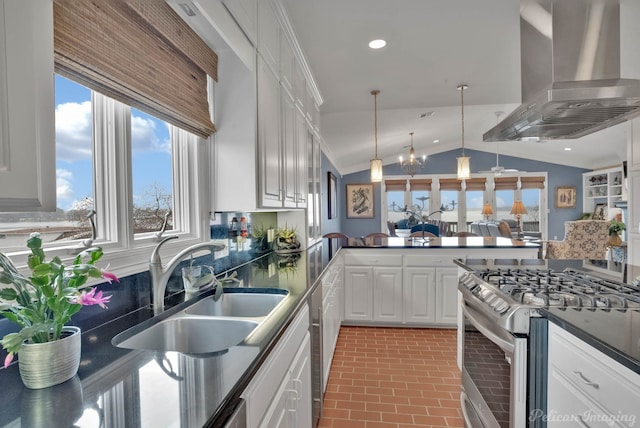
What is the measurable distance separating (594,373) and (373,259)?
99.1 inches

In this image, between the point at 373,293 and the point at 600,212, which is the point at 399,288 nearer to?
the point at 373,293

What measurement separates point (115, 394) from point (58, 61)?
0.86 metres

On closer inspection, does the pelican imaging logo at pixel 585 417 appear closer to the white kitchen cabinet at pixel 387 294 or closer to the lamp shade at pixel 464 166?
the white kitchen cabinet at pixel 387 294

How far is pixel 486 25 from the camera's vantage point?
2285 mm

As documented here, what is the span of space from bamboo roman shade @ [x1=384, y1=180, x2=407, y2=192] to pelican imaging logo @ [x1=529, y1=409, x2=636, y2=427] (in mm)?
8173

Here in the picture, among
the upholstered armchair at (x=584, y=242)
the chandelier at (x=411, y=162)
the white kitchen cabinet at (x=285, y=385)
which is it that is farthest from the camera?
the upholstered armchair at (x=584, y=242)

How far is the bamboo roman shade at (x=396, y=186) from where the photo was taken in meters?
9.29

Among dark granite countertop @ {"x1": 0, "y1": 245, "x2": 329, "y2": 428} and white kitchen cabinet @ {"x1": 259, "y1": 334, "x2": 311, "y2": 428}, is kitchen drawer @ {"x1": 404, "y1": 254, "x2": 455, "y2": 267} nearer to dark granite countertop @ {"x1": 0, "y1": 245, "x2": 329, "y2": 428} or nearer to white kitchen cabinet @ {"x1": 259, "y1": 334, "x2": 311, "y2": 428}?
white kitchen cabinet @ {"x1": 259, "y1": 334, "x2": 311, "y2": 428}

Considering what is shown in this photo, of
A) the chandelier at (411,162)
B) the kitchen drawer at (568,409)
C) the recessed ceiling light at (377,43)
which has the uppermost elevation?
the recessed ceiling light at (377,43)

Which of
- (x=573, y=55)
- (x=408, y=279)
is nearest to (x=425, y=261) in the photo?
(x=408, y=279)

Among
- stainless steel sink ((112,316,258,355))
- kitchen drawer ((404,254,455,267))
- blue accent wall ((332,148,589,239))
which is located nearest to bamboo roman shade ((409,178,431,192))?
blue accent wall ((332,148,589,239))

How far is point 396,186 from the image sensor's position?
9320 millimetres

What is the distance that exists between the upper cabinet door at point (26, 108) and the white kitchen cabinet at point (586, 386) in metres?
A: 1.44

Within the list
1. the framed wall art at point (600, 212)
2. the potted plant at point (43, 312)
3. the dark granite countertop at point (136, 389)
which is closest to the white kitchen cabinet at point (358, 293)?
the dark granite countertop at point (136, 389)
